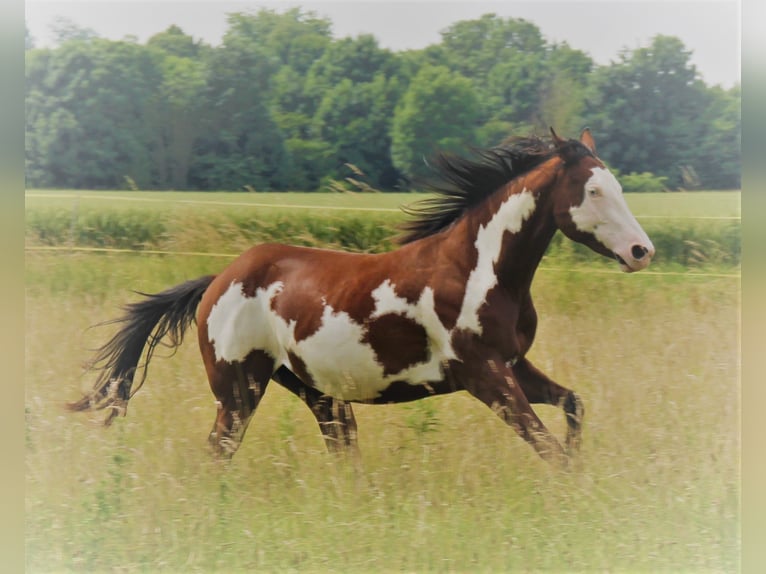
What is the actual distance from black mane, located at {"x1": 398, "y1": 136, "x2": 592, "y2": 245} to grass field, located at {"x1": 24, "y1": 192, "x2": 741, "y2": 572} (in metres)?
0.25

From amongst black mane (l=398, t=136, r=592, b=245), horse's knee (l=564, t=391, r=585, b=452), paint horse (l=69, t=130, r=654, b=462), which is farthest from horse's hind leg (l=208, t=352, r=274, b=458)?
horse's knee (l=564, t=391, r=585, b=452)

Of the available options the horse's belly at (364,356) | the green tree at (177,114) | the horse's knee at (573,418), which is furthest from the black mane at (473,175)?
the green tree at (177,114)

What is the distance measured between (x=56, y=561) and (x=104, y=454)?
2.07ft

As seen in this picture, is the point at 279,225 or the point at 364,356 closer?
the point at 364,356

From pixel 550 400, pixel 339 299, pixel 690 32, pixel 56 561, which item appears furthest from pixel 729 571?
pixel 56 561

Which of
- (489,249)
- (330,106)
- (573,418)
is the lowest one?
(573,418)

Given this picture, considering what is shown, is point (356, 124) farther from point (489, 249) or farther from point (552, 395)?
point (552, 395)

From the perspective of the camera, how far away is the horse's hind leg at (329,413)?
16.2 ft

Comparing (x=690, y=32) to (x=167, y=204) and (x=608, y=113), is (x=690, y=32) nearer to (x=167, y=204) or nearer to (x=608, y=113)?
(x=608, y=113)

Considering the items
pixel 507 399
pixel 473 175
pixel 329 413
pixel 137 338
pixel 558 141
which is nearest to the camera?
pixel 507 399

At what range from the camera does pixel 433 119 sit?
5.05 meters

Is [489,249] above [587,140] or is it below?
below

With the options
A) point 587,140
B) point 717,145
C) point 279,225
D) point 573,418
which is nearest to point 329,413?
point 279,225

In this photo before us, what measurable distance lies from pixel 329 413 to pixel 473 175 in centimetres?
150
